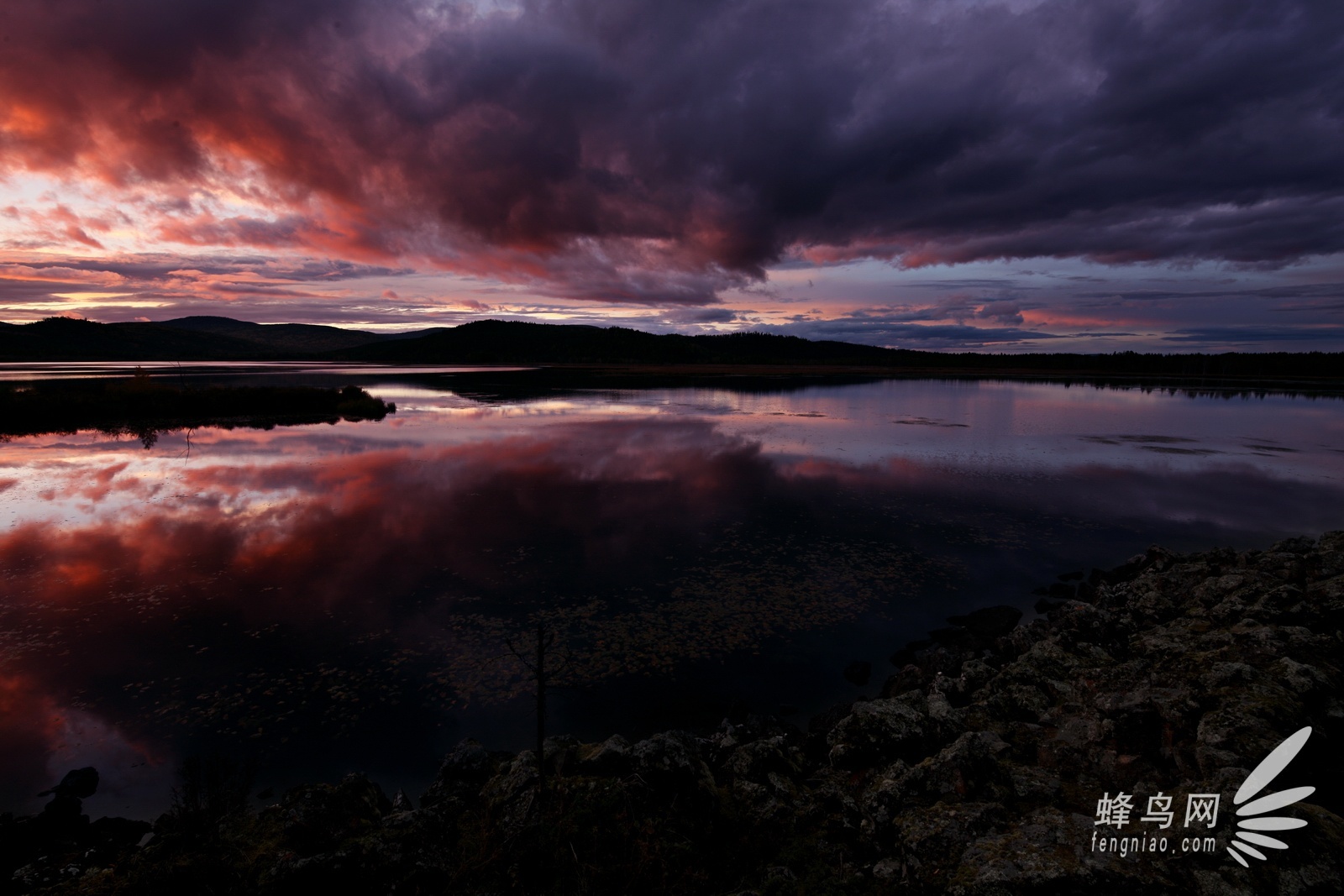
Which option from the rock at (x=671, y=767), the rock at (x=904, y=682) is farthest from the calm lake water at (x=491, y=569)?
the rock at (x=671, y=767)

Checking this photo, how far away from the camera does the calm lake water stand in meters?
11.1

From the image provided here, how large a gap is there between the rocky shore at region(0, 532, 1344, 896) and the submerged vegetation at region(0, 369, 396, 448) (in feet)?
154

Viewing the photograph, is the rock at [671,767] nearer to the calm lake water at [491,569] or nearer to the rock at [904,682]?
the calm lake water at [491,569]

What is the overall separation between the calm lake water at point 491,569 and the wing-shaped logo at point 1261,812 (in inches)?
258

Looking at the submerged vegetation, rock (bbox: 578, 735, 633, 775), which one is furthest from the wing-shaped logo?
the submerged vegetation

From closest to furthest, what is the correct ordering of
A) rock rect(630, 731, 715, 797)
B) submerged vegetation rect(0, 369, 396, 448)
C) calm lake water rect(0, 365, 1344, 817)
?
rock rect(630, 731, 715, 797) < calm lake water rect(0, 365, 1344, 817) < submerged vegetation rect(0, 369, 396, 448)

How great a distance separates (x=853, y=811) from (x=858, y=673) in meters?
5.31

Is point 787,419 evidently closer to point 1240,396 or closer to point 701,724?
point 701,724

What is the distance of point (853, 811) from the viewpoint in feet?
25.6

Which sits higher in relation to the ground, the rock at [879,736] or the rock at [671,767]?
the rock at [671,767]

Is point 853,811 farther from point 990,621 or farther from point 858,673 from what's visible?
point 990,621

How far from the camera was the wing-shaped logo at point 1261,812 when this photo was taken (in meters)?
5.93

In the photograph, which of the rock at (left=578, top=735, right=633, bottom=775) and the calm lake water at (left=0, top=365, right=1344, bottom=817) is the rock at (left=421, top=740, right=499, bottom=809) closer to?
the calm lake water at (left=0, top=365, right=1344, bottom=817)

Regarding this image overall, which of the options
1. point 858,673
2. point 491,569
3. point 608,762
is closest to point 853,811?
point 608,762
